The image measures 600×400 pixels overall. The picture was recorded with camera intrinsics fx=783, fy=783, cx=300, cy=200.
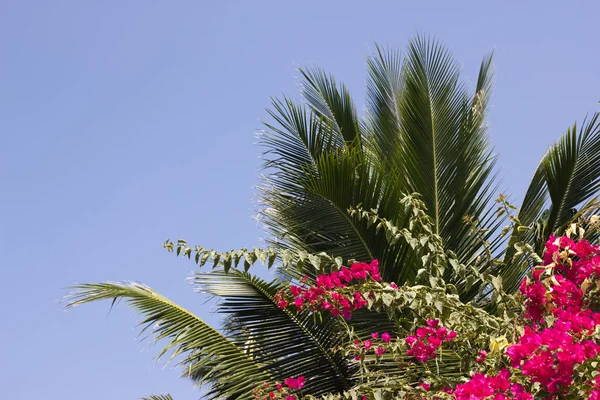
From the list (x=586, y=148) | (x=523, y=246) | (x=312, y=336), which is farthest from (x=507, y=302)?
(x=586, y=148)

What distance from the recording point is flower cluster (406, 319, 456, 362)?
139 inches

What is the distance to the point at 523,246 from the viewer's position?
11.0 feet

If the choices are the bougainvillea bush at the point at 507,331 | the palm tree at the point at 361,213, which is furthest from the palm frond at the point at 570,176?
the bougainvillea bush at the point at 507,331

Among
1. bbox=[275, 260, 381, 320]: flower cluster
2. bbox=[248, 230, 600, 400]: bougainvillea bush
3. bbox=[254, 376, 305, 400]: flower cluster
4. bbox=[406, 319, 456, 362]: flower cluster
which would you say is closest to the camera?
bbox=[248, 230, 600, 400]: bougainvillea bush

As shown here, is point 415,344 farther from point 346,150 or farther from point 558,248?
point 346,150

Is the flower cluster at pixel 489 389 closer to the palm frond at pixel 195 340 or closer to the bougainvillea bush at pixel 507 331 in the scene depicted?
the bougainvillea bush at pixel 507 331

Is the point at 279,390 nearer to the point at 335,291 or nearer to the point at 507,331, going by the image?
the point at 335,291

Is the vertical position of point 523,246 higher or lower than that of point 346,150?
lower

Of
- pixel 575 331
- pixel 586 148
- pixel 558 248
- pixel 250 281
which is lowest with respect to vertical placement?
pixel 575 331

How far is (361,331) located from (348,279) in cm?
119

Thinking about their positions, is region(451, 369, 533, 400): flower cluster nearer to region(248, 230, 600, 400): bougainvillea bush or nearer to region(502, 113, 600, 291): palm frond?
region(248, 230, 600, 400): bougainvillea bush

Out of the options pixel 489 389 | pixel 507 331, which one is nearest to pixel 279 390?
pixel 507 331

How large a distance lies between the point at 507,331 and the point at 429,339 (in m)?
0.45

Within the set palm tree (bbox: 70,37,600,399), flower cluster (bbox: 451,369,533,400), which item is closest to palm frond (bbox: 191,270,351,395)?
palm tree (bbox: 70,37,600,399)
